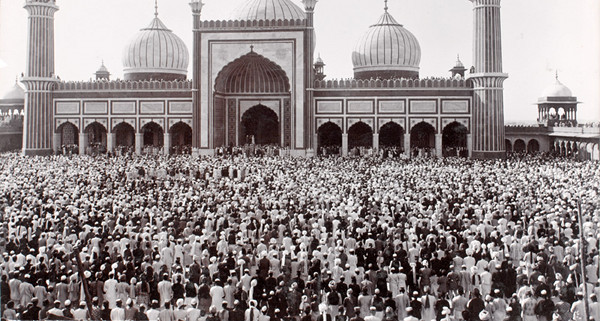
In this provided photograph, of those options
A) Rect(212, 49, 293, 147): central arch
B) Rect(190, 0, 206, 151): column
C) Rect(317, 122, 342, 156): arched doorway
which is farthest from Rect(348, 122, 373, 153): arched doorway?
Rect(190, 0, 206, 151): column

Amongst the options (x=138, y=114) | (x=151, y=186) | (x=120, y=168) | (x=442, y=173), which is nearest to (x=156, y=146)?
(x=138, y=114)

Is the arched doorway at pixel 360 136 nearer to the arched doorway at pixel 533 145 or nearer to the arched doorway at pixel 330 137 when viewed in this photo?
the arched doorway at pixel 330 137

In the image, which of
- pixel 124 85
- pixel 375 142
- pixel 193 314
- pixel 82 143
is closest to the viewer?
pixel 193 314

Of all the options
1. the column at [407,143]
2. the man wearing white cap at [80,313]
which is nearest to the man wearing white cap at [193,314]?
the man wearing white cap at [80,313]

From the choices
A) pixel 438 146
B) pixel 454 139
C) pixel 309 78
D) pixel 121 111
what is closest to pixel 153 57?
pixel 121 111

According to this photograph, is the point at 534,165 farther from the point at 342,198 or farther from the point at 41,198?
the point at 41,198

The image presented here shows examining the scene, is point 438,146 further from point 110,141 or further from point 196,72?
point 110,141
